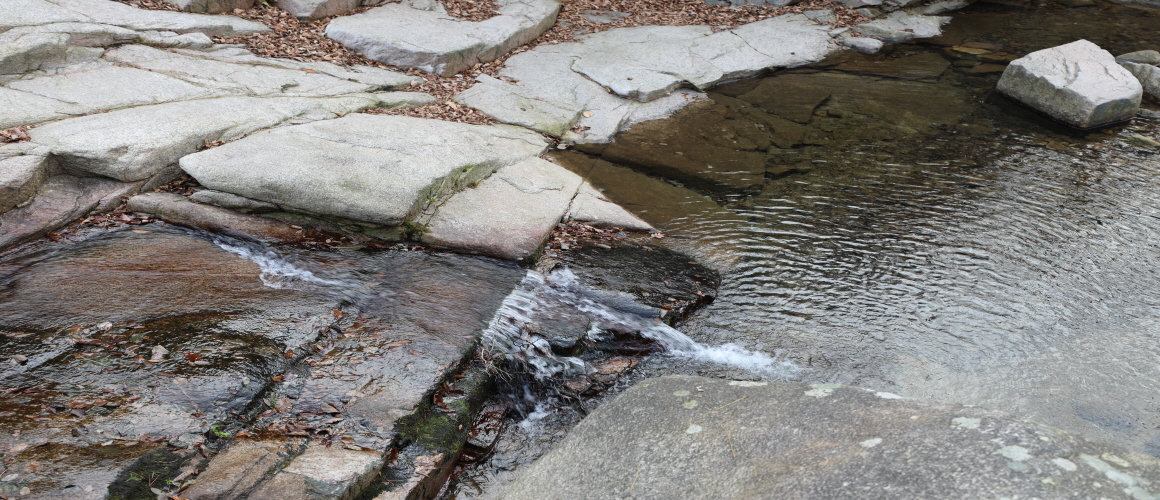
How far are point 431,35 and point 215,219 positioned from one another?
440 centimetres

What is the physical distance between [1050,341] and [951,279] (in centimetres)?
77

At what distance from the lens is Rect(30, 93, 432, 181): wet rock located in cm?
479

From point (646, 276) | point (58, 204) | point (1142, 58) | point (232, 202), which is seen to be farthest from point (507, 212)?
point (1142, 58)

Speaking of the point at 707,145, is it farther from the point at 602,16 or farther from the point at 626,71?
the point at 602,16

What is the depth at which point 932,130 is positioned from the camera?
7473 mm

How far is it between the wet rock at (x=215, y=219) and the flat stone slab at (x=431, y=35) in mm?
3655

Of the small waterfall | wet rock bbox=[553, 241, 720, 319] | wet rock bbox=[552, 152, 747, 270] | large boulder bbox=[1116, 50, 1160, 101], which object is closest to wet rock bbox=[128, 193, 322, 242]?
the small waterfall

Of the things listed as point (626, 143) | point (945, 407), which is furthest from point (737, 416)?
point (626, 143)

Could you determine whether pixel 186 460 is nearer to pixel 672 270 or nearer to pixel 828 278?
pixel 672 270

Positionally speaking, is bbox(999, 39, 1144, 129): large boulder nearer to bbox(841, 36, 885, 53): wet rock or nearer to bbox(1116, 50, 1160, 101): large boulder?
bbox(1116, 50, 1160, 101): large boulder

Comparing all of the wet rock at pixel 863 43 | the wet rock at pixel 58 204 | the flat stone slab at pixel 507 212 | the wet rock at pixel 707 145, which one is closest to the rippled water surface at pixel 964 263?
the wet rock at pixel 707 145

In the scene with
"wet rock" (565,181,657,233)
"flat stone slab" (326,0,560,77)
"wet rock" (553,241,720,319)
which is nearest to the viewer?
"wet rock" (553,241,720,319)

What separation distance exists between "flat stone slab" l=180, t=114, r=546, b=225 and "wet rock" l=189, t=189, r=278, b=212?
4 cm

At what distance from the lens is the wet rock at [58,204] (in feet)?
14.3
